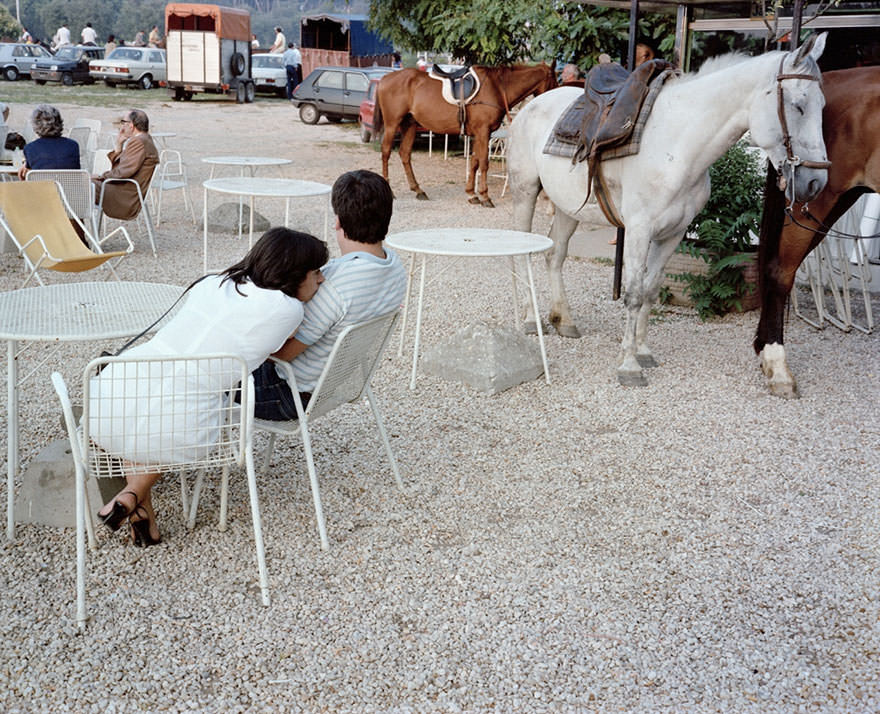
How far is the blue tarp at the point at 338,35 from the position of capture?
30.6m

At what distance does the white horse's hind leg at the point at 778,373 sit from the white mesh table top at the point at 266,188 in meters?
3.41

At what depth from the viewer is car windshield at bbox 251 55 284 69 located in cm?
3139

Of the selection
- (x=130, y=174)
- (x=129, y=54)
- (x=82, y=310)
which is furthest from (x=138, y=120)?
(x=129, y=54)

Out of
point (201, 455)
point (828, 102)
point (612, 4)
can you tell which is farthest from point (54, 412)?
point (612, 4)

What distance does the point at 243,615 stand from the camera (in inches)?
114

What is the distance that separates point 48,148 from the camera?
7.32m

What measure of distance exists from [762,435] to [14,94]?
85.6 ft

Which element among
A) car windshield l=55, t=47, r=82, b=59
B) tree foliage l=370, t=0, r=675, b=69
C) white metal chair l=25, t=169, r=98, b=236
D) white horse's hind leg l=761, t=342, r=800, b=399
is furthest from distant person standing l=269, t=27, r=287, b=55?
white horse's hind leg l=761, t=342, r=800, b=399

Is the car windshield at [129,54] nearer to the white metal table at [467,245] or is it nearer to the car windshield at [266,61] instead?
the car windshield at [266,61]

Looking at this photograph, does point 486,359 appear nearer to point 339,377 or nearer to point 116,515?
point 339,377

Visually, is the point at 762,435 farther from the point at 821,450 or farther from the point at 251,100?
the point at 251,100

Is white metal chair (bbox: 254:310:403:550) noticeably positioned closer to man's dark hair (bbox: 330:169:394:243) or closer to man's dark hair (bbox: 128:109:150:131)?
man's dark hair (bbox: 330:169:394:243)

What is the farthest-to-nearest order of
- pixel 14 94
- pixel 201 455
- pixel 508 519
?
pixel 14 94 → pixel 508 519 → pixel 201 455

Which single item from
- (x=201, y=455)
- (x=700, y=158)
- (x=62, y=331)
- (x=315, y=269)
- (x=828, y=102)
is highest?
(x=828, y=102)
